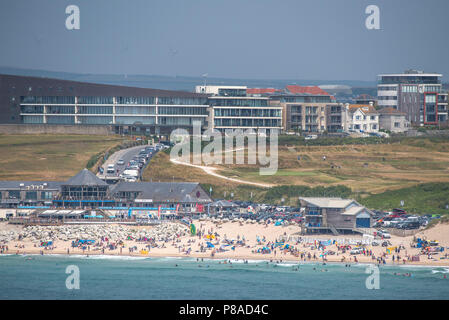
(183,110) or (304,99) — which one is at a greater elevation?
(304,99)

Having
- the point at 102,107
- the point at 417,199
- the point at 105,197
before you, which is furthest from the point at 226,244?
the point at 102,107

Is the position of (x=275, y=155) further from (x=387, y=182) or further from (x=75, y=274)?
(x=75, y=274)

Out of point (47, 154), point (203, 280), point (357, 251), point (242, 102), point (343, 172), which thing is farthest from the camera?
point (242, 102)

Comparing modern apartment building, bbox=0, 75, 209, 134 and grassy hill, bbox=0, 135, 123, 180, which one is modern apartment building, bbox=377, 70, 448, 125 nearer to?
modern apartment building, bbox=0, 75, 209, 134

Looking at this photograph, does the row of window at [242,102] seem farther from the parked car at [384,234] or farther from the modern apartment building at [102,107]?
the parked car at [384,234]

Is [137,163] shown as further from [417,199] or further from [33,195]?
[417,199]
